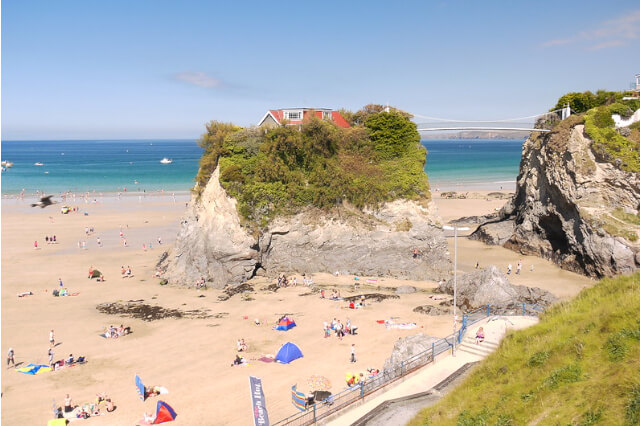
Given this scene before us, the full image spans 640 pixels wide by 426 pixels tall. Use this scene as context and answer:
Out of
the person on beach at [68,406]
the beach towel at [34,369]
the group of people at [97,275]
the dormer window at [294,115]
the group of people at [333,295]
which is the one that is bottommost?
the beach towel at [34,369]

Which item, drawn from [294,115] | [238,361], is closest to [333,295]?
[238,361]

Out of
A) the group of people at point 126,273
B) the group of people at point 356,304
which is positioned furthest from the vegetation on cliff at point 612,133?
the group of people at point 126,273

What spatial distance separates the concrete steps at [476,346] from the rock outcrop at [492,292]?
8.10 meters

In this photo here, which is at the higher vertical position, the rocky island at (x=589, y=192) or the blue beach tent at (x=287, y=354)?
the rocky island at (x=589, y=192)

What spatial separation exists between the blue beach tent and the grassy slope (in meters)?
11.4

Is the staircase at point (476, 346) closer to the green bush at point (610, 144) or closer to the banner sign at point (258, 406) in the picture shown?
the banner sign at point (258, 406)

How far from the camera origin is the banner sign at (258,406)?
14742mm

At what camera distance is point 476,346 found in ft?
63.8

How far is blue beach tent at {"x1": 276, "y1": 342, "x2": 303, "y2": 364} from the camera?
22.7 metres

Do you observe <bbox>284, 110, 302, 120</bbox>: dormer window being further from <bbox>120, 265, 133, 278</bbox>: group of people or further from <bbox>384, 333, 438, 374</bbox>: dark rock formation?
<bbox>384, 333, 438, 374</bbox>: dark rock formation

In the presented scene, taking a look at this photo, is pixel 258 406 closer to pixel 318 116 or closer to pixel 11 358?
pixel 11 358

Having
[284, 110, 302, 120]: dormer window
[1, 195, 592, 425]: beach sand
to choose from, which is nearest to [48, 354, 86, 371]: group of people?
[1, 195, 592, 425]: beach sand

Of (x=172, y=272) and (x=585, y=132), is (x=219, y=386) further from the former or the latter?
(x=585, y=132)

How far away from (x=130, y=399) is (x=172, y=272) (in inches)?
723
